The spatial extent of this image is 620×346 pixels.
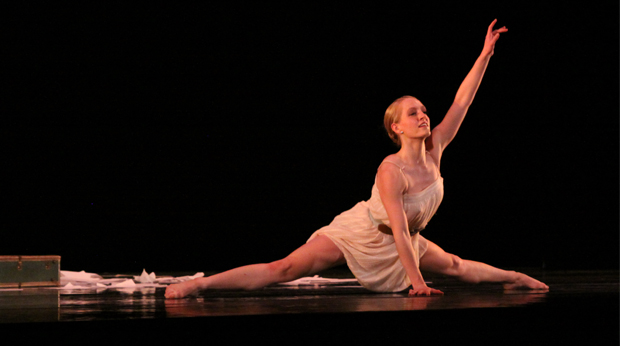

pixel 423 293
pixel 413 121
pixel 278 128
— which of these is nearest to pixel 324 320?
pixel 423 293

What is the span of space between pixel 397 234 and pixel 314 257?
358 mm

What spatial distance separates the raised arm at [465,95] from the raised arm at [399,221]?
0.99 ft

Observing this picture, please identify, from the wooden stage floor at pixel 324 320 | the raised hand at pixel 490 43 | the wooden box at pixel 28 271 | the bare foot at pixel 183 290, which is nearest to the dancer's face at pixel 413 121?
the raised hand at pixel 490 43

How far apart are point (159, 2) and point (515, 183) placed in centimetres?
289

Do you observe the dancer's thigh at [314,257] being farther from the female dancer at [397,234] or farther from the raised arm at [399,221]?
the raised arm at [399,221]

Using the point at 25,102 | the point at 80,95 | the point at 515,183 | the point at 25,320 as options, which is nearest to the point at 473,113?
the point at 515,183

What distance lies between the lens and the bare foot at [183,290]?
232 cm

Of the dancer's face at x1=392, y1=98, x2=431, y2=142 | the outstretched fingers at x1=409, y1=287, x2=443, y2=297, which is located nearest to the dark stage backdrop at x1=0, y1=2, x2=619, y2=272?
the dancer's face at x1=392, y1=98, x2=431, y2=142

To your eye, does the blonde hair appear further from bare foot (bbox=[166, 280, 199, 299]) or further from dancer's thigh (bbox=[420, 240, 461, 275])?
bare foot (bbox=[166, 280, 199, 299])

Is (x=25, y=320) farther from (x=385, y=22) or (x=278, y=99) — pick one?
(x=385, y=22)

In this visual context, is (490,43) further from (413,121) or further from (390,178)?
(390,178)

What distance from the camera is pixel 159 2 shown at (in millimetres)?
4297

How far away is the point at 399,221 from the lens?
2.37 metres

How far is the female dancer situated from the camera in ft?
7.89
